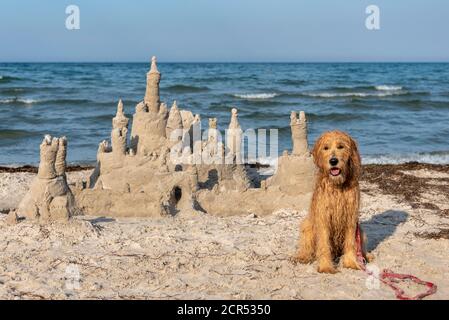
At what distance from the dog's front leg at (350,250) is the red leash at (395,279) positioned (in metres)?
0.06

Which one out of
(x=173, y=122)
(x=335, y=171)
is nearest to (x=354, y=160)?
(x=335, y=171)

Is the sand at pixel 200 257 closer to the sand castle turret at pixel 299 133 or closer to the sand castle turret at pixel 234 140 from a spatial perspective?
the sand castle turret at pixel 299 133

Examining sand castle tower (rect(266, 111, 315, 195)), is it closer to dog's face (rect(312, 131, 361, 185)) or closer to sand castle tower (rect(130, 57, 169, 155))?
sand castle tower (rect(130, 57, 169, 155))

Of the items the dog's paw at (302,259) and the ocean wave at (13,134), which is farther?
the ocean wave at (13,134)

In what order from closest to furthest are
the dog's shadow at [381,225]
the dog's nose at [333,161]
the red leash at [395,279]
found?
the red leash at [395,279], the dog's nose at [333,161], the dog's shadow at [381,225]

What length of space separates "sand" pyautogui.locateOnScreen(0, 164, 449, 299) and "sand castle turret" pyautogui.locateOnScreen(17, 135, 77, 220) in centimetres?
18

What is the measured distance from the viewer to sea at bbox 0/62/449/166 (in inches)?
678

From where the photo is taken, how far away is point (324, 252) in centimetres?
588

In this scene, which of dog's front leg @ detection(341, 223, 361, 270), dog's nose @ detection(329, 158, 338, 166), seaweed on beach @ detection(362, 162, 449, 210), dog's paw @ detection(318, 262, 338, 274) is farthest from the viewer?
seaweed on beach @ detection(362, 162, 449, 210)

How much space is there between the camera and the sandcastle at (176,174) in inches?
336

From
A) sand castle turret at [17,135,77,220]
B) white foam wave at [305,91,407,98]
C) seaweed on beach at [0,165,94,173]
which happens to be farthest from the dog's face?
white foam wave at [305,91,407,98]

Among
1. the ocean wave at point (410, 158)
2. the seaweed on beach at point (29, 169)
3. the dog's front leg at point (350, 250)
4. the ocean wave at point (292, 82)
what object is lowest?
the ocean wave at point (410, 158)

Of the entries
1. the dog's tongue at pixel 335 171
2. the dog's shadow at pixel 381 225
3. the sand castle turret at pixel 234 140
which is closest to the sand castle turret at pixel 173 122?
the sand castle turret at pixel 234 140
